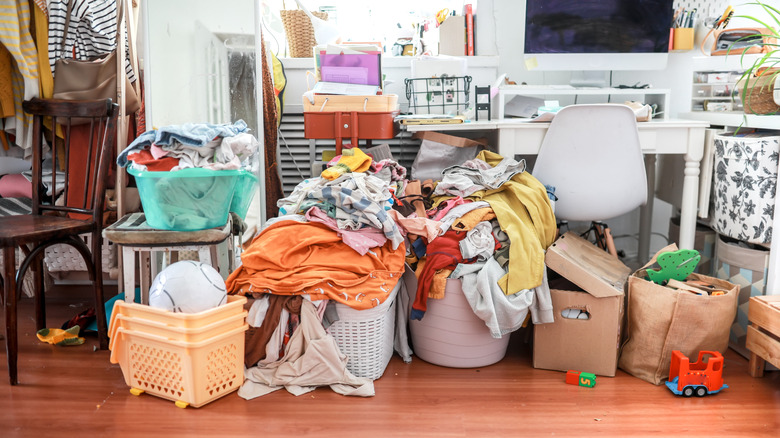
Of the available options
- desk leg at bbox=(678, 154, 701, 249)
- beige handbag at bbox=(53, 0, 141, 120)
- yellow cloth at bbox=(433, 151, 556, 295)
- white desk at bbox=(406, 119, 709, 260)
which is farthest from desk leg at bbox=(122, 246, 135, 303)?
desk leg at bbox=(678, 154, 701, 249)

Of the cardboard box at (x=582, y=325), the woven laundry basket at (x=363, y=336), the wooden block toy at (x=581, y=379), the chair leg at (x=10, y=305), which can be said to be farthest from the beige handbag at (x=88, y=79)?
the wooden block toy at (x=581, y=379)

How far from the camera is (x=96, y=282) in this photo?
239 centimetres

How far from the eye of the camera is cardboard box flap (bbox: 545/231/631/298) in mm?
2180

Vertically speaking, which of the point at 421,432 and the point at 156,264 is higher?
the point at 156,264

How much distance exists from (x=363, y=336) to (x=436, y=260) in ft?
1.15

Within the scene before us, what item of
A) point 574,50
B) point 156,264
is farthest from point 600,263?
point 156,264

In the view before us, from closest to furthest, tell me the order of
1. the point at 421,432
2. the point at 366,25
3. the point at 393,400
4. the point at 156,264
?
1. the point at 421,432
2. the point at 393,400
3. the point at 156,264
4. the point at 366,25

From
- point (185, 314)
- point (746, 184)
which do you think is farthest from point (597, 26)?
point (185, 314)

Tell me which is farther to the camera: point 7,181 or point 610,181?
point 7,181

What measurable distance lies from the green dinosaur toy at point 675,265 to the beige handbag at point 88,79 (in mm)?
2172

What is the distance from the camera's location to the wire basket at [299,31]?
3.32 metres

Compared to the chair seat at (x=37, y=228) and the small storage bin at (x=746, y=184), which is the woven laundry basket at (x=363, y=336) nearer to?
the chair seat at (x=37, y=228)

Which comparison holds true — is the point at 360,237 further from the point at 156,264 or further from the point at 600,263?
the point at 156,264

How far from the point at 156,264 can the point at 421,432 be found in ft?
4.86
